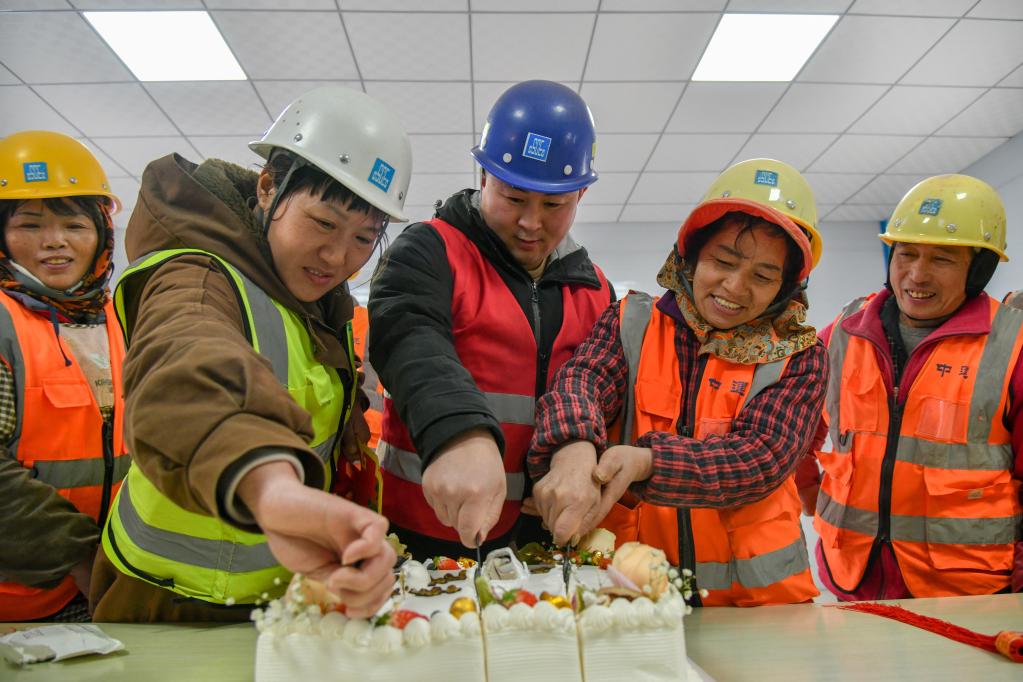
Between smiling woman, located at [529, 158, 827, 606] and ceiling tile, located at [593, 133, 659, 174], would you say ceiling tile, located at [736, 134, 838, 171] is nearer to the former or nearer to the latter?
ceiling tile, located at [593, 133, 659, 174]

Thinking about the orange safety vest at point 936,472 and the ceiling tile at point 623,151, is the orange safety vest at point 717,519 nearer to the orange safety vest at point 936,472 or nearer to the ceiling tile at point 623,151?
the orange safety vest at point 936,472

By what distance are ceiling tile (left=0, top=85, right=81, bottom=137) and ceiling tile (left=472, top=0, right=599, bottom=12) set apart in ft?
10.2

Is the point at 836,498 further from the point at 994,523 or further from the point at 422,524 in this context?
the point at 422,524

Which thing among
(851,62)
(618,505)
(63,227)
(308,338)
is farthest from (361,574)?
(851,62)

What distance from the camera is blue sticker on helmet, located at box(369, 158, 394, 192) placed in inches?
49.1

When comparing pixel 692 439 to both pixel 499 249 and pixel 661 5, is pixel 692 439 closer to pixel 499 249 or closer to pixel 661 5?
pixel 499 249

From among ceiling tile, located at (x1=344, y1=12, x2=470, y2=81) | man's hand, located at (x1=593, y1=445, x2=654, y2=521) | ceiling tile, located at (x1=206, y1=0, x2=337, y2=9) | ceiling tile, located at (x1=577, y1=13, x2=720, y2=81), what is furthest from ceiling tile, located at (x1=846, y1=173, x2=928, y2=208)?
man's hand, located at (x1=593, y1=445, x2=654, y2=521)

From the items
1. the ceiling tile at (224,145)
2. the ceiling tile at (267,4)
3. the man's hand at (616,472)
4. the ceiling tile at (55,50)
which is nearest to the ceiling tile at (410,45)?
the ceiling tile at (267,4)

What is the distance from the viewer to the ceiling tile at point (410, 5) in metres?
3.50

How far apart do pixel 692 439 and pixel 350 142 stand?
904 millimetres

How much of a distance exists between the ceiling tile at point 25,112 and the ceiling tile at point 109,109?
0.07m

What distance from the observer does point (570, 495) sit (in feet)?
3.75

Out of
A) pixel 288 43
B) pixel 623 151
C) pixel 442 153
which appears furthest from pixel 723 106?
pixel 288 43

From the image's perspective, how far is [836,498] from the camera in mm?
2188
